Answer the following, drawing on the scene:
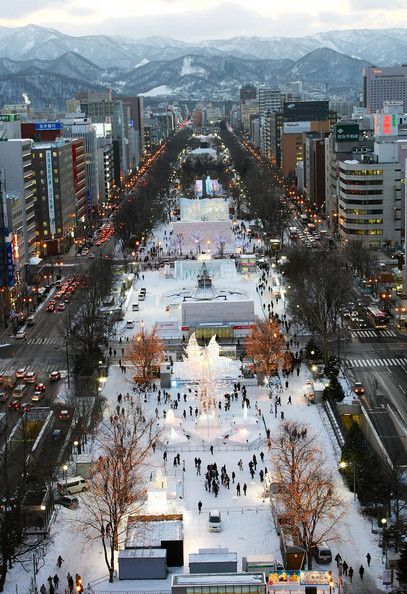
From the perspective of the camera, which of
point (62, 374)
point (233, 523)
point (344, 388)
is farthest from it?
point (62, 374)

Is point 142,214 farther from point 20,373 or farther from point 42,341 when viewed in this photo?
point 20,373

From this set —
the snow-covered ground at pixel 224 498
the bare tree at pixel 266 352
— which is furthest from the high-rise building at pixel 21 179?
the bare tree at pixel 266 352

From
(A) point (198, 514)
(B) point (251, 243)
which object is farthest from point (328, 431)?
(B) point (251, 243)

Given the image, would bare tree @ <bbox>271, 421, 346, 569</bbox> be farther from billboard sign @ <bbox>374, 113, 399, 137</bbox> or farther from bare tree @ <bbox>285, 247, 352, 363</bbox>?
billboard sign @ <bbox>374, 113, 399, 137</bbox>

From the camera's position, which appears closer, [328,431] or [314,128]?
[328,431]

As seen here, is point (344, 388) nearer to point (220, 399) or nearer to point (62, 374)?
point (220, 399)

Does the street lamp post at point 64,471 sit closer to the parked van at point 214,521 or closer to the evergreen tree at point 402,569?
the parked van at point 214,521
